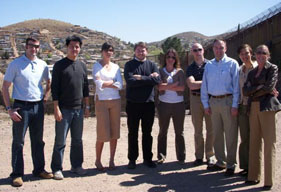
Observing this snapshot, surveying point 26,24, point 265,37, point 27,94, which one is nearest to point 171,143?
point 27,94

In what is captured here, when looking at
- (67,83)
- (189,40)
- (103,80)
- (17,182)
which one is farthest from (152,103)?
(189,40)

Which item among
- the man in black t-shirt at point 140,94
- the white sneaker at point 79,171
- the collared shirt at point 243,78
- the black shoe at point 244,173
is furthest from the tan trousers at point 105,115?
the black shoe at point 244,173

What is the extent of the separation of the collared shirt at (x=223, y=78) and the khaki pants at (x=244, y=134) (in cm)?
19

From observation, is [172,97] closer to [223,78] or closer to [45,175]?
[223,78]

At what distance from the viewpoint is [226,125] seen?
18.0 ft

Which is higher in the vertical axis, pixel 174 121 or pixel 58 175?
pixel 174 121

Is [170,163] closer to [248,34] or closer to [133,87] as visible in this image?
[133,87]

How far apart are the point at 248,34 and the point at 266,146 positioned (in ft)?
51.3

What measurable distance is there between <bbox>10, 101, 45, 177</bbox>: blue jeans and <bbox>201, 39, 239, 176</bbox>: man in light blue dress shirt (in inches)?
106

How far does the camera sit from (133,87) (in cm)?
593

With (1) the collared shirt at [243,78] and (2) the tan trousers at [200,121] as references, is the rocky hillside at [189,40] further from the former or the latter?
(1) the collared shirt at [243,78]

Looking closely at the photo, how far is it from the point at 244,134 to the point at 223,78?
940 mm

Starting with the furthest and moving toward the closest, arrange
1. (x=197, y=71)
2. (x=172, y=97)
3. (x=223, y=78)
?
(x=172, y=97) < (x=197, y=71) < (x=223, y=78)

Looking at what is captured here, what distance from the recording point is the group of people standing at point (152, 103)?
4.96m
